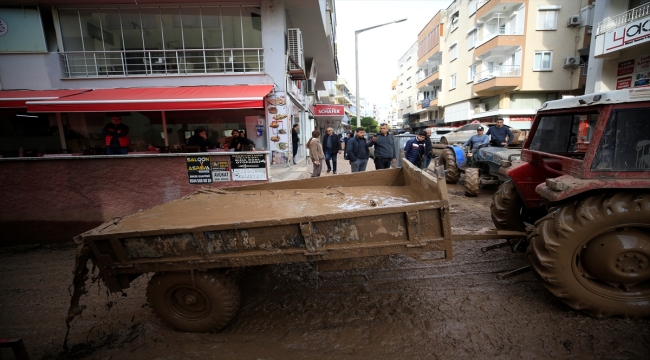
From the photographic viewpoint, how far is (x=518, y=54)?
74.6ft

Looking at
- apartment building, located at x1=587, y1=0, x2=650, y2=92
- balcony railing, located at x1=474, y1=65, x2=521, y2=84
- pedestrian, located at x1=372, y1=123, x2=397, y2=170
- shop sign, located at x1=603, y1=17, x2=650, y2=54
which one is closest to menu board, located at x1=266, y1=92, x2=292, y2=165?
pedestrian, located at x1=372, y1=123, x2=397, y2=170

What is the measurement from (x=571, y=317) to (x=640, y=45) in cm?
1560

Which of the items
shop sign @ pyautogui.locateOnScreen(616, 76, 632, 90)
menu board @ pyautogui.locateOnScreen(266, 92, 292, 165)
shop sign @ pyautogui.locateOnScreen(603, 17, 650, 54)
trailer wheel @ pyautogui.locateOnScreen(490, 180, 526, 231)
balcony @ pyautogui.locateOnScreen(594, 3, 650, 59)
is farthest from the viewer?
shop sign @ pyautogui.locateOnScreen(616, 76, 632, 90)

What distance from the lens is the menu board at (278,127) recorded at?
35.6ft

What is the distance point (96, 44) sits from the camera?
11.4 m

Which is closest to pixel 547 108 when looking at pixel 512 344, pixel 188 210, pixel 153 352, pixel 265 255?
pixel 512 344

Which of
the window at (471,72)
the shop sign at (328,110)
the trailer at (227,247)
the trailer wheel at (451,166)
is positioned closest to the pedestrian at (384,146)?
the trailer wheel at (451,166)

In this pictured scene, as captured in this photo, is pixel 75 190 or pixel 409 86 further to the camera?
pixel 409 86

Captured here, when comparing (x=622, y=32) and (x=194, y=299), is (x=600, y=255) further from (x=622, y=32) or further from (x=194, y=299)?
(x=622, y=32)

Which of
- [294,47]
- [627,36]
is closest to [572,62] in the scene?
[627,36]

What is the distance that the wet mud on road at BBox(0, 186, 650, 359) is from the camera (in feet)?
8.32

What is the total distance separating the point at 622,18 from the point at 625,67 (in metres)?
2.10

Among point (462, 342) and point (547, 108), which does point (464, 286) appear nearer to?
point (462, 342)

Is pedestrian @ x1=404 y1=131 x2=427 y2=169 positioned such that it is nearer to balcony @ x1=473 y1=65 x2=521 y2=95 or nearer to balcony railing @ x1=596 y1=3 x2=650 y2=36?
balcony railing @ x1=596 y1=3 x2=650 y2=36
